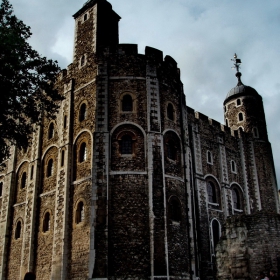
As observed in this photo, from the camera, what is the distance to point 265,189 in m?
31.8

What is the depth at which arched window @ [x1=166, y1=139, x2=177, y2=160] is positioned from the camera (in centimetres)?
2122

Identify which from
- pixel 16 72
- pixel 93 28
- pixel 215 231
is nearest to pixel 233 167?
pixel 215 231

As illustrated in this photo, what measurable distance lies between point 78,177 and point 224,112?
19602 millimetres

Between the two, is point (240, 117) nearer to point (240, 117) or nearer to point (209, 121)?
point (240, 117)

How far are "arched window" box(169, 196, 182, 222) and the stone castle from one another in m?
0.05

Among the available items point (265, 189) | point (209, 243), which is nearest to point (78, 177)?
point (209, 243)

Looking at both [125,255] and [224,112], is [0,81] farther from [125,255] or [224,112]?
[224,112]

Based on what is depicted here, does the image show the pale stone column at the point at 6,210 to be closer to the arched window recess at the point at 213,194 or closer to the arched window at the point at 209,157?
the arched window recess at the point at 213,194

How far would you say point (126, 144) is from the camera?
2033 centimetres

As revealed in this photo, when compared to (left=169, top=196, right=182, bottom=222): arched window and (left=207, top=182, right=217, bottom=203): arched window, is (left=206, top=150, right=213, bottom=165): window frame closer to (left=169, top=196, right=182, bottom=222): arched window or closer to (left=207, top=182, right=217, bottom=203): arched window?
(left=207, top=182, right=217, bottom=203): arched window

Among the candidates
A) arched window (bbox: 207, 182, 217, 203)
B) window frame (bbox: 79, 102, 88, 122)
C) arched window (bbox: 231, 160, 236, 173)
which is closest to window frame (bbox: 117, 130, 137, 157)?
window frame (bbox: 79, 102, 88, 122)

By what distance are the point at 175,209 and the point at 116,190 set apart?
3.17m

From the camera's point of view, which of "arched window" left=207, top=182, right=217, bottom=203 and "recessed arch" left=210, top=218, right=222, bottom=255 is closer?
"recessed arch" left=210, top=218, right=222, bottom=255

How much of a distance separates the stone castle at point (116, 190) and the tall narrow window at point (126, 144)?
0.16 ft
